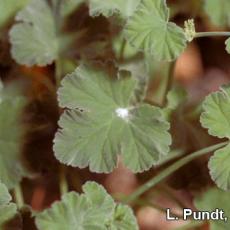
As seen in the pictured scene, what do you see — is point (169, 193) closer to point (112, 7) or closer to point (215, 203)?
point (215, 203)

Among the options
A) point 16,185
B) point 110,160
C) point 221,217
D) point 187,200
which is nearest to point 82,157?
point 110,160

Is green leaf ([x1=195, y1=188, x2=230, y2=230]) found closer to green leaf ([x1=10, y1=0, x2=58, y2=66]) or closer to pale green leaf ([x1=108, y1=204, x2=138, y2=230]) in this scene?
pale green leaf ([x1=108, y1=204, x2=138, y2=230])

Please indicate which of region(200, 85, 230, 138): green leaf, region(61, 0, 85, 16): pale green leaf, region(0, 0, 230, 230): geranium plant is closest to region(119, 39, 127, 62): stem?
region(0, 0, 230, 230): geranium plant

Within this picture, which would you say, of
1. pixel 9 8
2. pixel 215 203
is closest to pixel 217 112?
pixel 215 203

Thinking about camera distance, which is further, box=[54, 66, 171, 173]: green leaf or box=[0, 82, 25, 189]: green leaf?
box=[0, 82, 25, 189]: green leaf

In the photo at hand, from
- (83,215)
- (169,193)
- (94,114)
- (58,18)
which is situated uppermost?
(58,18)

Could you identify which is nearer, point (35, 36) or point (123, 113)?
point (123, 113)
